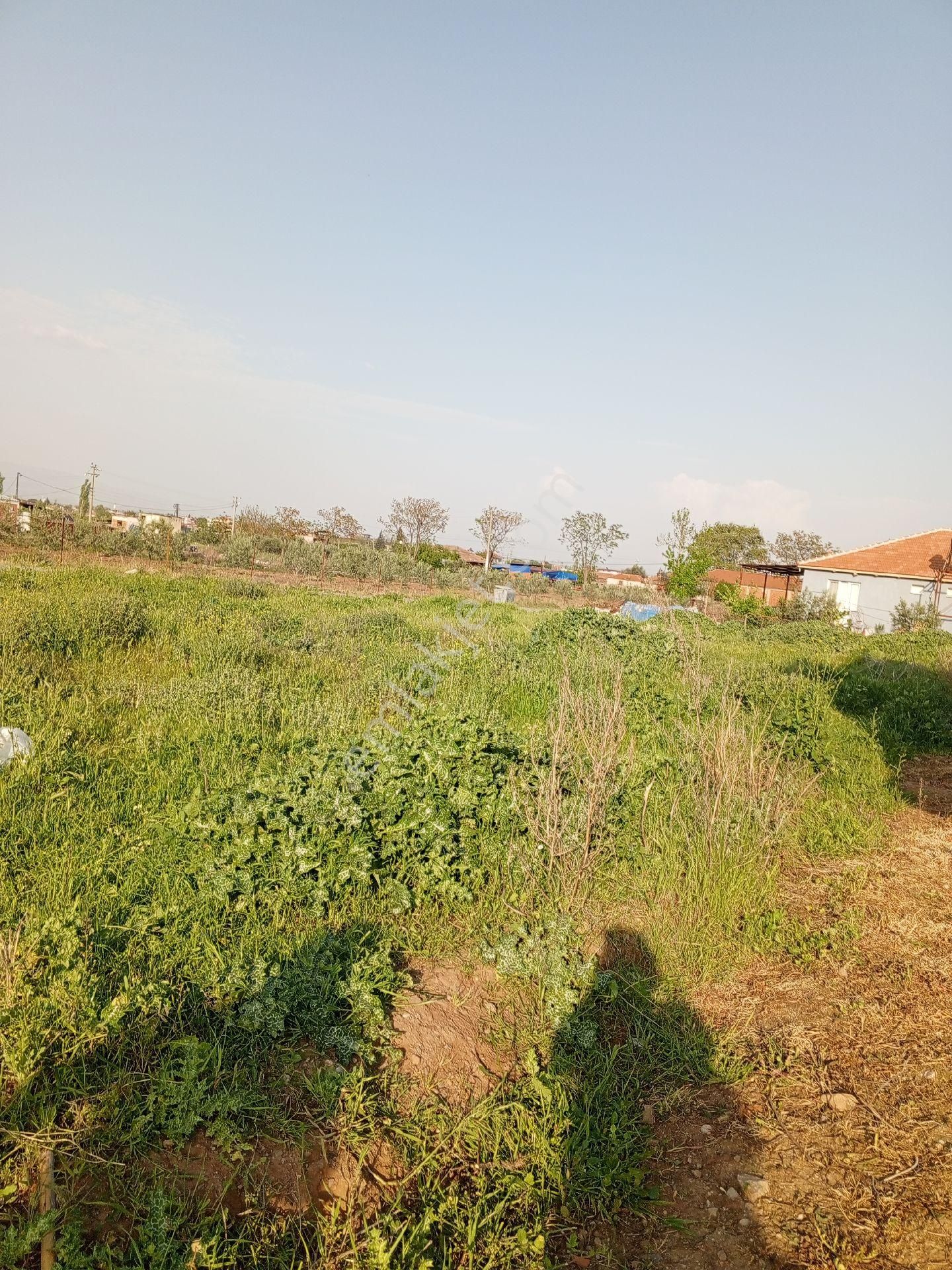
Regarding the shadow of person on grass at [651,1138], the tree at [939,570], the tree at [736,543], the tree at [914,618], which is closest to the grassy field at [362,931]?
the shadow of person on grass at [651,1138]

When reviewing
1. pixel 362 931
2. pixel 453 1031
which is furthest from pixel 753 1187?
pixel 362 931

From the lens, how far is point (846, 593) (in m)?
29.1

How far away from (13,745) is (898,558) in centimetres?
3151

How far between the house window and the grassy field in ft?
80.7

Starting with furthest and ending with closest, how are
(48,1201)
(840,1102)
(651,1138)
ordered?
(840,1102)
(651,1138)
(48,1201)

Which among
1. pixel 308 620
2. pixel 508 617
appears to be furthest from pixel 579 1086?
pixel 508 617

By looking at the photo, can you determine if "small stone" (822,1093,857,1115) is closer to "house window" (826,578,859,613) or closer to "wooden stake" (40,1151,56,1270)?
"wooden stake" (40,1151,56,1270)

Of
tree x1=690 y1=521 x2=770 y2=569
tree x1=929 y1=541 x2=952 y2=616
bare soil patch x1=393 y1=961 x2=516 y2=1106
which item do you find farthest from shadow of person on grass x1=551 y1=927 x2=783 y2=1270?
tree x1=690 y1=521 x2=770 y2=569

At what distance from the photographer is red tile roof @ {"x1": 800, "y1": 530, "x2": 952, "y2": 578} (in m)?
27.2

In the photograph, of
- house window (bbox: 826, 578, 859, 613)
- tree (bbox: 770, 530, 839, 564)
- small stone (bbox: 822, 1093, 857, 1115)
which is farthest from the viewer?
tree (bbox: 770, 530, 839, 564)

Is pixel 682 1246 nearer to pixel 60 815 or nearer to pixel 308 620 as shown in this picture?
pixel 60 815

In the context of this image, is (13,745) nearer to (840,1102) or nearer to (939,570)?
(840,1102)

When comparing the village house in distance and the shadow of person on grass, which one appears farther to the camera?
the village house in distance

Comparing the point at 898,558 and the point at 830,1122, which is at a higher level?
the point at 898,558
